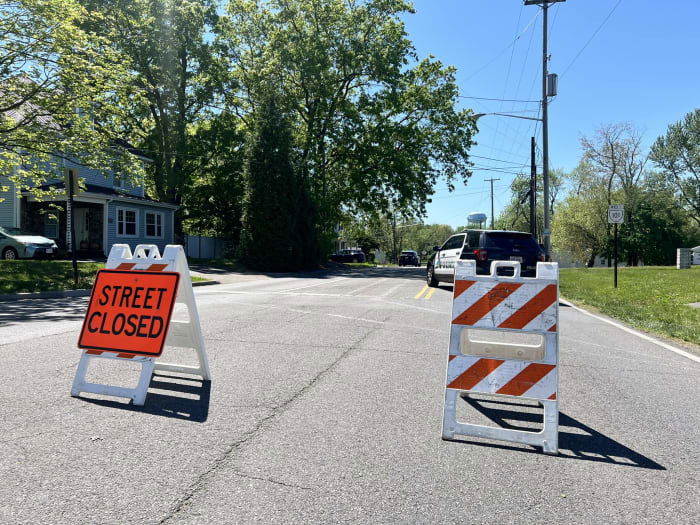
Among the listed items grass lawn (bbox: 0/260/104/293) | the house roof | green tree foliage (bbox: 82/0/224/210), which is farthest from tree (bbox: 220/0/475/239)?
grass lawn (bbox: 0/260/104/293)

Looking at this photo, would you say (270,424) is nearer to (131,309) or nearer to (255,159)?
(131,309)

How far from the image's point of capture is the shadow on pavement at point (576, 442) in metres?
3.56

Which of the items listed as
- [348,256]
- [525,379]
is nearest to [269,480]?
[525,379]

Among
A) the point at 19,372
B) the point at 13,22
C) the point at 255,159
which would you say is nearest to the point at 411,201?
the point at 255,159

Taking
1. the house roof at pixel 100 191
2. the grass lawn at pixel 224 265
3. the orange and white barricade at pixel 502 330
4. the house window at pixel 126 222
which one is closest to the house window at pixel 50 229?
the house roof at pixel 100 191

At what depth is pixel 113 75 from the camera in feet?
65.8

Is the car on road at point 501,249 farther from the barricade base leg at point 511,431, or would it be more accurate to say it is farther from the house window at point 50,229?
the house window at point 50,229

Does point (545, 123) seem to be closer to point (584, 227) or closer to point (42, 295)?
point (42, 295)

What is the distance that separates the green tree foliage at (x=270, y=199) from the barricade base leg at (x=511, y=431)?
2764 cm

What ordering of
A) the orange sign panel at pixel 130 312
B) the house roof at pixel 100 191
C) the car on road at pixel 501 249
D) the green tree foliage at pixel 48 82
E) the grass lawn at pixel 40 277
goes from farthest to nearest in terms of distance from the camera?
the house roof at pixel 100 191
the green tree foliage at pixel 48 82
the car on road at pixel 501 249
the grass lawn at pixel 40 277
the orange sign panel at pixel 130 312

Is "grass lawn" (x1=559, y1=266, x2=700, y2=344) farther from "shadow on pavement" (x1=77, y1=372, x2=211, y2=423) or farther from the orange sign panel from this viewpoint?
the orange sign panel

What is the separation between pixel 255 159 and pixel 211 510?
30.8 metres

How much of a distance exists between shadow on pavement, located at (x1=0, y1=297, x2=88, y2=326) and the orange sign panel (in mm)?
4987

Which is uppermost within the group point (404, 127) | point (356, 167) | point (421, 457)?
point (404, 127)
